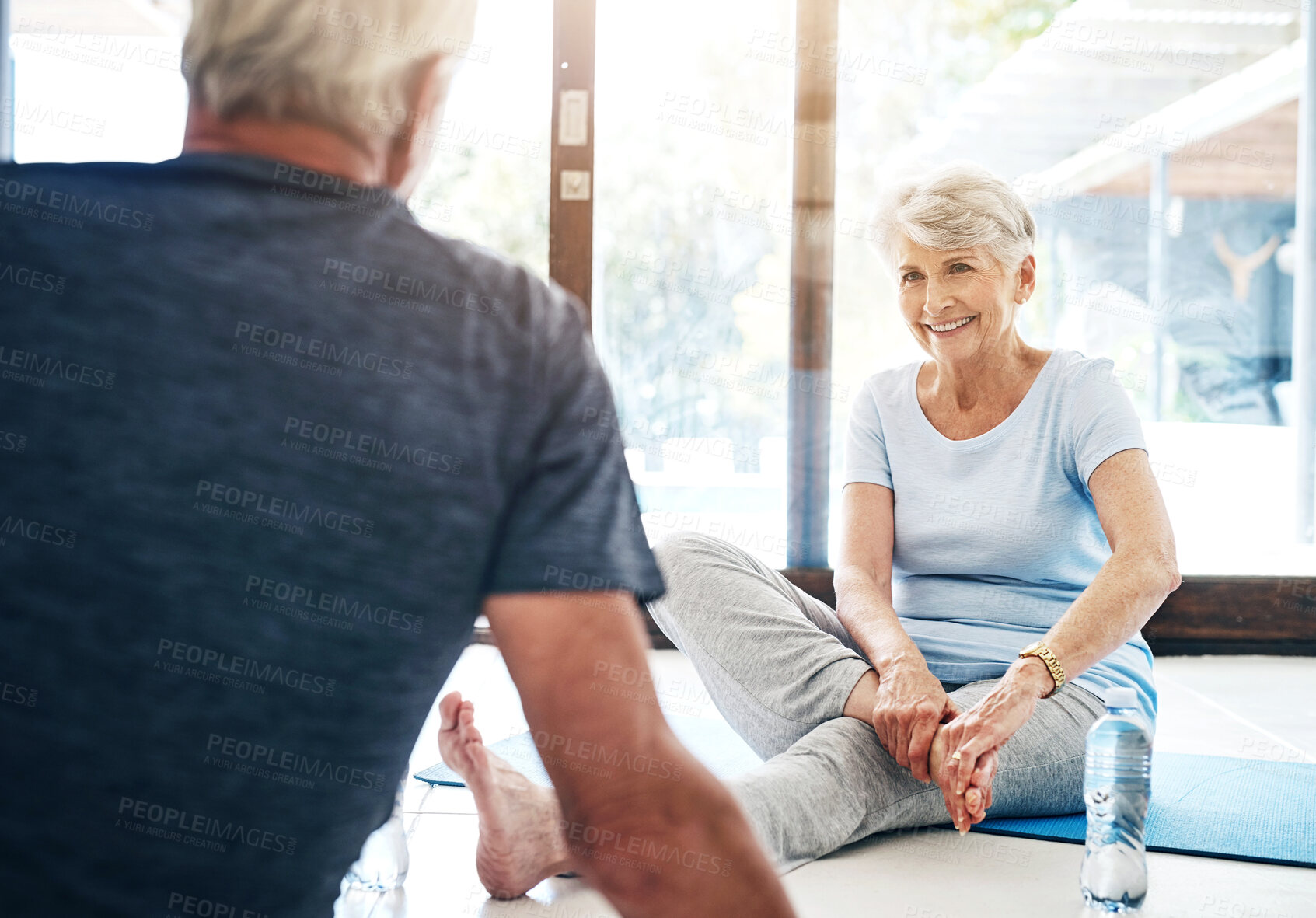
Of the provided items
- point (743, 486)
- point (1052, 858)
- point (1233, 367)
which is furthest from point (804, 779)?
point (1233, 367)

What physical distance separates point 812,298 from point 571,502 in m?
2.88

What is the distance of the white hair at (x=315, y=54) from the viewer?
56 centimetres

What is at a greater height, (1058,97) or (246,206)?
(1058,97)

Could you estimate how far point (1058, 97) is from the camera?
3480 millimetres

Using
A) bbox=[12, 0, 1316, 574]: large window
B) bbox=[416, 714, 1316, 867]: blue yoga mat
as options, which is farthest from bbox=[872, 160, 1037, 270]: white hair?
bbox=[12, 0, 1316, 574]: large window

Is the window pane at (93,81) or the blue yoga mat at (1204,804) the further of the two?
the window pane at (93,81)

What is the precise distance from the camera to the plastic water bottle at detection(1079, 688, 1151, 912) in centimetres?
140

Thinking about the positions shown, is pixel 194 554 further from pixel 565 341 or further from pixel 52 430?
pixel 565 341

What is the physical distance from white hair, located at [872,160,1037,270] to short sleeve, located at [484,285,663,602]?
1.40m

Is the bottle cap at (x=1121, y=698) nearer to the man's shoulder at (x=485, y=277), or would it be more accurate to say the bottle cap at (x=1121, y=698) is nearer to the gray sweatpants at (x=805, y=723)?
the gray sweatpants at (x=805, y=723)

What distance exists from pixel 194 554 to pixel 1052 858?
4.69ft

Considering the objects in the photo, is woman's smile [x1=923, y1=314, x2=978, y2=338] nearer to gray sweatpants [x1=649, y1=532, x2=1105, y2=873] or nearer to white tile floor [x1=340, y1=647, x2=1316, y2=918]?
gray sweatpants [x1=649, y1=532, x2=1105, y2=873]

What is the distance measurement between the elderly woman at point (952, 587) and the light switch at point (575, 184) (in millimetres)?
1488

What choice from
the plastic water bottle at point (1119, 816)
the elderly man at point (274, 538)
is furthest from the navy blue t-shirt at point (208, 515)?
the plastic water bottle at point (1119, 816)
